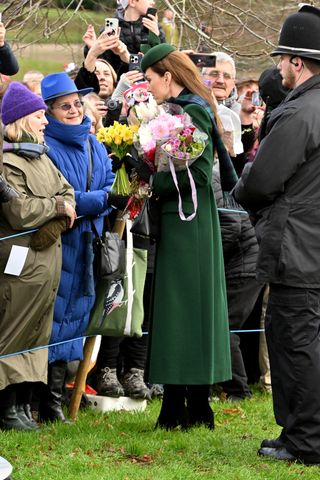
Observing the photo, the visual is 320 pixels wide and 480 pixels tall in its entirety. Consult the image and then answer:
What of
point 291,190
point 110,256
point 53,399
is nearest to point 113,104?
point 110,256

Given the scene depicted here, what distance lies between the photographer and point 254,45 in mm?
13664

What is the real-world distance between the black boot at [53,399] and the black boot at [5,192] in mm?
1394

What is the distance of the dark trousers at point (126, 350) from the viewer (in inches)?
368

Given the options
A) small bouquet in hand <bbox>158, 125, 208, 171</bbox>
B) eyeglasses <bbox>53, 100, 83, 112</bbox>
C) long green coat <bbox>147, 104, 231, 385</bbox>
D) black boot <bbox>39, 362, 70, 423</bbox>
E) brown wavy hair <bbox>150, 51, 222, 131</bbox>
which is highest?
brown wavy hair <bbox>150, 51, 222, 131</bbox>

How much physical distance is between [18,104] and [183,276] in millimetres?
1628

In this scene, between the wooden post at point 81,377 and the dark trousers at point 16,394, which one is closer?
the dark trousers at point 16,394

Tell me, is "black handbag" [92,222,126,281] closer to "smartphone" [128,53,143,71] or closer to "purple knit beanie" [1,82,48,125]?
"purple knit beanie" [1,82,48,125]

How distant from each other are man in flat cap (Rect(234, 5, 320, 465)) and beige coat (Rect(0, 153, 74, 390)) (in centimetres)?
164

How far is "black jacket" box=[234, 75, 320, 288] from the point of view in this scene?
6.80 meters

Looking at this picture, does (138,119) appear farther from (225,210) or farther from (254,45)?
(254,45)

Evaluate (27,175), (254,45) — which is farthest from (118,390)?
(254,45)

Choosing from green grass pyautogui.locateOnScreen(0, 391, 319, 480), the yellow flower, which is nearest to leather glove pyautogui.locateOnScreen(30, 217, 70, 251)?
the yellow flower

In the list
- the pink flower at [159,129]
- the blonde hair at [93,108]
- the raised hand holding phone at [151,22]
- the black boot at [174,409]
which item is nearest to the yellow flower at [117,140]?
the pink flower at [159,129]

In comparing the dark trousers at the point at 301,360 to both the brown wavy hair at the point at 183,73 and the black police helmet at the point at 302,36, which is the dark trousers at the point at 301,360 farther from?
the brown wavy hair at the point at 183,73
